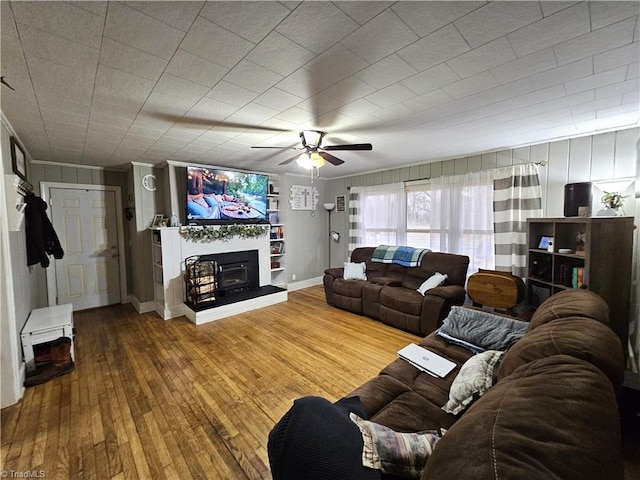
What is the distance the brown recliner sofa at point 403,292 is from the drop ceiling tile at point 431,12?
272cm

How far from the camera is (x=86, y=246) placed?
426 cm

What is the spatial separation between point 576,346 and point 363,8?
1.61m

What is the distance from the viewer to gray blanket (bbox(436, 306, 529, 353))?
191cm

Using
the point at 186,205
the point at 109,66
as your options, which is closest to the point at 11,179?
the point at 109,66

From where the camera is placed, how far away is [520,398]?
0.69 meters

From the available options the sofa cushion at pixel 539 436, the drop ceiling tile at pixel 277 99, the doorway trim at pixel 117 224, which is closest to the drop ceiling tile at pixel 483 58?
the drop ceiling tile at pixel 277 99

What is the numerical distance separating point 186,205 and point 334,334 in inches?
114

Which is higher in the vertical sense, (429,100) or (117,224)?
(429,100)

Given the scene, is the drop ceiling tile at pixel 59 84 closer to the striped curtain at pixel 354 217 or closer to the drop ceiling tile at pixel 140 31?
the drop ceiling tile at pixel 140 31

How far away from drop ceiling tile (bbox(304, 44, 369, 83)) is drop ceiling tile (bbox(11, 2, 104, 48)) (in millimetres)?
1056

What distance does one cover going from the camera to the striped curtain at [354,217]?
17.5ft

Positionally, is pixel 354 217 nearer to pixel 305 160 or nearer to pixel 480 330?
pixel 305 160

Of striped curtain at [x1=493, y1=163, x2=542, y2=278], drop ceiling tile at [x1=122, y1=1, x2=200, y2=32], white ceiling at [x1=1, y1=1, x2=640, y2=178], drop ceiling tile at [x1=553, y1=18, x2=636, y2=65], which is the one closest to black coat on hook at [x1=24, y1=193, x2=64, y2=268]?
white ceiling at [x1=1, y1=1, x2=640, y2=178]

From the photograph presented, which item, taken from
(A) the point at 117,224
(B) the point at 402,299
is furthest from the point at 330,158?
(A) the point at 117,224
